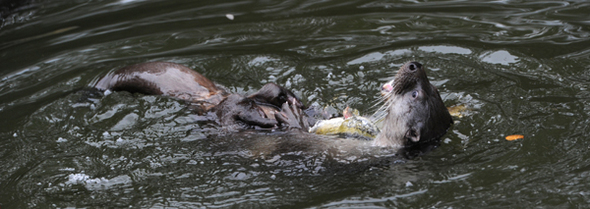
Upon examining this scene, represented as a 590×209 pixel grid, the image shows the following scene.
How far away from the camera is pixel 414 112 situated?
12.9 ft

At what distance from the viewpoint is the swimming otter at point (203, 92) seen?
4383 millimetres

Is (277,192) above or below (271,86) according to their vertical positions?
below

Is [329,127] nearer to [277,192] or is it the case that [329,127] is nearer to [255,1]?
[277,192]

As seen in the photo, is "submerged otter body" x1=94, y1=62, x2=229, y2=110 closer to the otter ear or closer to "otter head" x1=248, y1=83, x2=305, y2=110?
"otter head" x1=248, y1=83, x2=305, y2=110

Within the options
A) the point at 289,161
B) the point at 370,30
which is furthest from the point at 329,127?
the point at 370,30

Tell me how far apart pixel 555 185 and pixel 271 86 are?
2176 millimetres

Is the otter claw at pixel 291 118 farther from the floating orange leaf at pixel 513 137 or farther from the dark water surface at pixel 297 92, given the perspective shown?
the floating orange leaf at pixel 513 137

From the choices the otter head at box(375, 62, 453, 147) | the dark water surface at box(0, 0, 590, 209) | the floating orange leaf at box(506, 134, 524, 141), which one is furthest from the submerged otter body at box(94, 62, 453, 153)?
the floating orange leaf at box(506, 134, 524, 141)

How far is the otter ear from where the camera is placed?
3846 mm

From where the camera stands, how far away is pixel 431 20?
21.0 ft

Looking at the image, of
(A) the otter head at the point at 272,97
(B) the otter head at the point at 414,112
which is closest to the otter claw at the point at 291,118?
(A) the otter head at the point at 272,97

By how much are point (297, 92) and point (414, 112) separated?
1396mm

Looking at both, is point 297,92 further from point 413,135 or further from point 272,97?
point 413,135

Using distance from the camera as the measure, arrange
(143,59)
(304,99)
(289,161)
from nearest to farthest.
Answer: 1. (289,161)
2. (304,99)
3. (143,59)
